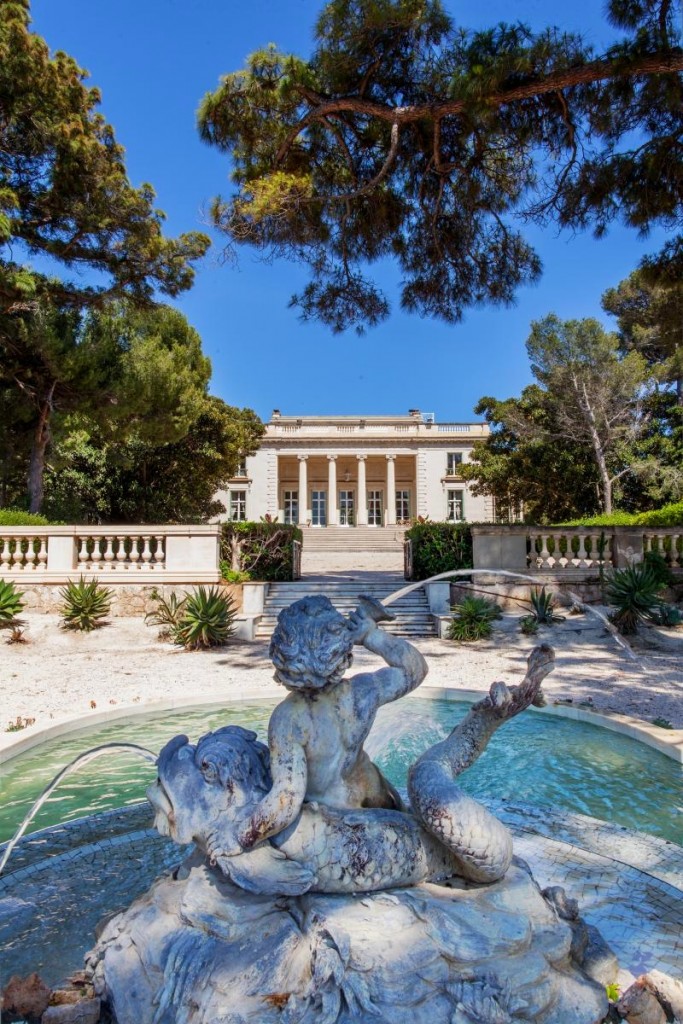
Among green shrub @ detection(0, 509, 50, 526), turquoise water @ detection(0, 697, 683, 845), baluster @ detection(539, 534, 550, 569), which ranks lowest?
turquoise water @ detection(0, 697, 683, 845)

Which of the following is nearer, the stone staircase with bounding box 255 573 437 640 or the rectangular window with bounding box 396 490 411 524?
the stone staircase with bounding box 255 573 437 640

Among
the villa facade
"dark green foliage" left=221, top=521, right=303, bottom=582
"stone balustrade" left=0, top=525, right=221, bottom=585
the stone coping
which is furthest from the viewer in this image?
the villa facade

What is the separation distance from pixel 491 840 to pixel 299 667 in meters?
0.83

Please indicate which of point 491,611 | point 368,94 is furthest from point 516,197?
point 491,611

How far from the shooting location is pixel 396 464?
4516cm

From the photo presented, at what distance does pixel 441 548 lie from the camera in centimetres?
1359

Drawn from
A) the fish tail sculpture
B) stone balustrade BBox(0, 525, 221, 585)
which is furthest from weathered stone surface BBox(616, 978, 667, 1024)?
stone balustrade BBox(0, 525, 221, 585)

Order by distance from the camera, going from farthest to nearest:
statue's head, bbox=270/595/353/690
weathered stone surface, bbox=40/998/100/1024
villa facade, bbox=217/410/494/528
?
villa facade, bbox=217/410/494/528 < statue's head, bbox=270/595/353/690 < weathered stone surface, bbox=40/998/100/1024

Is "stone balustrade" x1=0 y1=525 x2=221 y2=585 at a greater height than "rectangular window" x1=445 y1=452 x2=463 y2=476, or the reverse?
"rectangular window" x1=445 y1=452 x2=463 y2=476

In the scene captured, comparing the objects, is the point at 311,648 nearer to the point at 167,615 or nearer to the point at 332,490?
the point at 167,615

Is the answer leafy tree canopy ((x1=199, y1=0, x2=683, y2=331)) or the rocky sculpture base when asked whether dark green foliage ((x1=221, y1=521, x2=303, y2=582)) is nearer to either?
leafy tree canopy ((x1=199, y1=0, x2=683, y2=331))

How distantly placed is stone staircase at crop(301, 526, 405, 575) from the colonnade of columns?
8097mm

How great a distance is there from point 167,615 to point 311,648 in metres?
9.34

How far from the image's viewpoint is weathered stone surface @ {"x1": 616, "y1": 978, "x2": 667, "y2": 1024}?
1.92m
